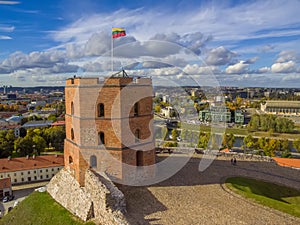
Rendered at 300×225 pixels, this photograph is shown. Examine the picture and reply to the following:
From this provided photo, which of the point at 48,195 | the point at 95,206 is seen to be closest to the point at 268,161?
the point at 95,206

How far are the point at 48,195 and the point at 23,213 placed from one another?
1.98 metres

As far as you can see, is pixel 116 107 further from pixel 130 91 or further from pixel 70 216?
pixel 70 216

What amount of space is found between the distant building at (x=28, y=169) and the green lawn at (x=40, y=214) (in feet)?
53.6

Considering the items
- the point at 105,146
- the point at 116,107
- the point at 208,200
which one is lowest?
the point at 208,200

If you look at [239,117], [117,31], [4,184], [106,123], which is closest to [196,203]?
[106,123]

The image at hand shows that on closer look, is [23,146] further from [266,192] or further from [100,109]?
[266,192]

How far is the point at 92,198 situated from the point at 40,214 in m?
5.31

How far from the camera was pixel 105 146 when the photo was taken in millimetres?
16078

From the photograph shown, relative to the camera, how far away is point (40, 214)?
16828 millimetres

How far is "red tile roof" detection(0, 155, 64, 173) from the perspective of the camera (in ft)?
113

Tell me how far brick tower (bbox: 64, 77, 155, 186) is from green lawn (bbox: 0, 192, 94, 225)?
88.6 inches

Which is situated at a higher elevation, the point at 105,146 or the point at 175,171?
the point at 105,146

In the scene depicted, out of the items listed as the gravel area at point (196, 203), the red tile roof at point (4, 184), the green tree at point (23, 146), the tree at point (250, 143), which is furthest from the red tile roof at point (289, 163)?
the green tree at point (23, 146)

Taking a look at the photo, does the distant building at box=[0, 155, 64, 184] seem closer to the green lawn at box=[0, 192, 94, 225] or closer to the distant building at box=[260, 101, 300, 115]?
the green lawn at box=[0, 192, 94, 225]
